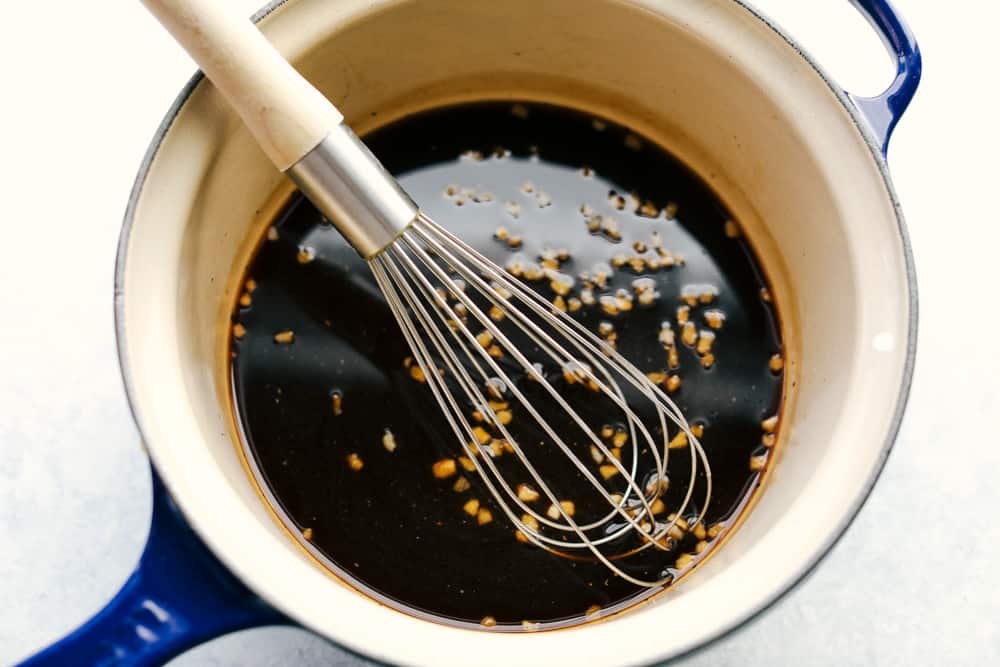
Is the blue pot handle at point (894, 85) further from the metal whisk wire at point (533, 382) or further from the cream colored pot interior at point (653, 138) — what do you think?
the metal whisk wire at point (533, 382)

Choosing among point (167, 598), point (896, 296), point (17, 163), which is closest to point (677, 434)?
point (896, 296)

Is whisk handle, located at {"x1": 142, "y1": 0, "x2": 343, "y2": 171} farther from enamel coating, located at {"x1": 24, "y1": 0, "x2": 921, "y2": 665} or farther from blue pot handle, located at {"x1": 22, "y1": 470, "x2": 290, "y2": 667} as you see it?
blue pot handle, located at {"x1": 22, "y1": 470, "x2": 290, "y2": 667}

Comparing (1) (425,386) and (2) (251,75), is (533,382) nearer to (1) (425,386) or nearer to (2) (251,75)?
(1) (425,386)

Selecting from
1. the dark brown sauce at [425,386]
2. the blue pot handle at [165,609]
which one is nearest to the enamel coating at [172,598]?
the blue pot handle at [165,609]

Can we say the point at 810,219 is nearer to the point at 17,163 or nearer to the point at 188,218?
the point at 188,218

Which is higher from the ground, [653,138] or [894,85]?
[653,138]

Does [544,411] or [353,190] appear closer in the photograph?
[353,190]

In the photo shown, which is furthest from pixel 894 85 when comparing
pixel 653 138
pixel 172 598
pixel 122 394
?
pixel 122 394
